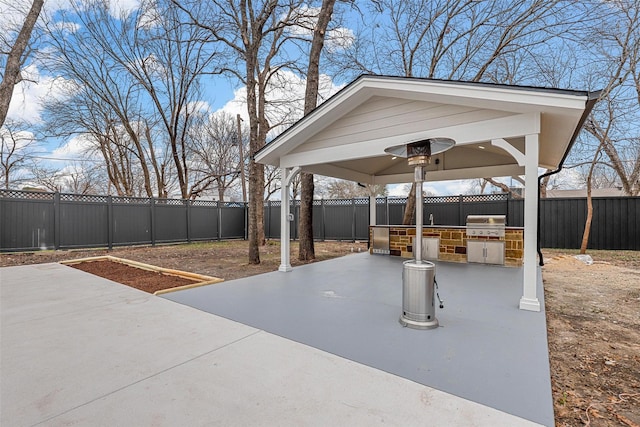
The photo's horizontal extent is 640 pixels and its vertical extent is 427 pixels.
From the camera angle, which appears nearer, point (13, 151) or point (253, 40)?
point (253, 40)

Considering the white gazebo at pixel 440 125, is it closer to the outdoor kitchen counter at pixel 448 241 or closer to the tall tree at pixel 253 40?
the tall tree at pixel 253 40

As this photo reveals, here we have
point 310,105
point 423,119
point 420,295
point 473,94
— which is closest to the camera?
point 420,295

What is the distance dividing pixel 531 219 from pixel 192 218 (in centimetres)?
1231

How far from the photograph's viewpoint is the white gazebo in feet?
11.0

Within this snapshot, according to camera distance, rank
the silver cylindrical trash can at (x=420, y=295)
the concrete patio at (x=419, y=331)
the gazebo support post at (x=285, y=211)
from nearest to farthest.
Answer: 1. the concrete patio at (x=419, y=331)
2. the silver cylindrical trash can at (x=420, y=295)
3. the gazebo support post at (x=285, y=211)

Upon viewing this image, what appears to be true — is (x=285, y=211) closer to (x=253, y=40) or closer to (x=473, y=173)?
(x=253, y=40)

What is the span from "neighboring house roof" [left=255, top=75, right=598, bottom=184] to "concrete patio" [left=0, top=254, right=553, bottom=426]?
7.21 feet

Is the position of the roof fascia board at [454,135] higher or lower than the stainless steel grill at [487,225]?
higher

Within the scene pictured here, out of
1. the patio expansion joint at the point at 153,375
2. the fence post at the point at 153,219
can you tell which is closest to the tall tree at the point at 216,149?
the fence post at the point at 153,219

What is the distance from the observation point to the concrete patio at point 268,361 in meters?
1.69

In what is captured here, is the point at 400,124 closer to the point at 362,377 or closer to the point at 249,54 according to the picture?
the point at 362,377

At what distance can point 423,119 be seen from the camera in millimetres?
4129

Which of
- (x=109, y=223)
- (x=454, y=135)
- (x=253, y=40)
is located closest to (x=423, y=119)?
(x=454, y=135)

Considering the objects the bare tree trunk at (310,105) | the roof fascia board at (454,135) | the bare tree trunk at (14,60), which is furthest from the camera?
the bare tree trunk at (14,60)
